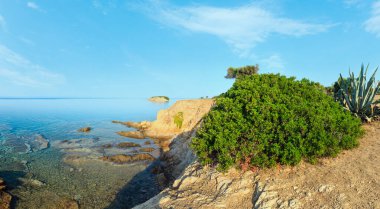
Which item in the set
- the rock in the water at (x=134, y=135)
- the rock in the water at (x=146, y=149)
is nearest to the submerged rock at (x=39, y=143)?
the rock in the water at (x=134, y=135)

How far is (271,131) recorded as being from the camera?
9.09 metres

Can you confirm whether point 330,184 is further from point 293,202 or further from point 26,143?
point 26,143

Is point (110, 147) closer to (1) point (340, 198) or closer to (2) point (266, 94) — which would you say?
(2) point (266, 94)

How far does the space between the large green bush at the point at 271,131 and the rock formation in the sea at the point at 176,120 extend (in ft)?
61.8

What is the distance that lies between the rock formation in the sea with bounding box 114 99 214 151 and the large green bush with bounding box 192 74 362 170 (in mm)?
18843

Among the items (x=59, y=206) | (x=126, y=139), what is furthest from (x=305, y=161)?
(x=126, y=139)

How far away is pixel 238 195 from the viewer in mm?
8258

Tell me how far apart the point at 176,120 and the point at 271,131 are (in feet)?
76.1

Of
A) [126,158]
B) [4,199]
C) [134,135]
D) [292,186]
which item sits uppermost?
[292,186]

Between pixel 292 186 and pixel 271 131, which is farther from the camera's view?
pixel 271 131

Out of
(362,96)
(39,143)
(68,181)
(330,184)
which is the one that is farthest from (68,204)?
(39,143)

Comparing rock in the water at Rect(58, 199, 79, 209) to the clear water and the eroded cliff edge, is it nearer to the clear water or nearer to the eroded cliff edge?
the clear water

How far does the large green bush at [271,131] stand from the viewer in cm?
871

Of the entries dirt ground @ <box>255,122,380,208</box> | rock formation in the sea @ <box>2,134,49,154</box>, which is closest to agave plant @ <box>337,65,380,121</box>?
dirt ground @ <box>255,122,380,208</box>
